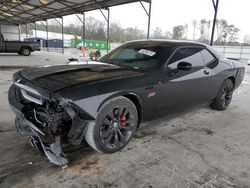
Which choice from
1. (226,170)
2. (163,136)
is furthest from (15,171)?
(226,170)

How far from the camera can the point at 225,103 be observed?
15.2 feet

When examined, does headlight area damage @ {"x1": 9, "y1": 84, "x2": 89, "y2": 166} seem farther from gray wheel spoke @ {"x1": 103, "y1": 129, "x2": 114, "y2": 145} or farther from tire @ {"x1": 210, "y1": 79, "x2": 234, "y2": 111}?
tire @ {"x1": 210, "y1": 79, "x2": 234, "y2": 111}

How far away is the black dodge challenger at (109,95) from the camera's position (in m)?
2.20

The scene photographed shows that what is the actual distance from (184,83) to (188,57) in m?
0.47

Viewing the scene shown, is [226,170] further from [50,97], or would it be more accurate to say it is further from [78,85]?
[50,97]

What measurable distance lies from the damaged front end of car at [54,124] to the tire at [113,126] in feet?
0.45

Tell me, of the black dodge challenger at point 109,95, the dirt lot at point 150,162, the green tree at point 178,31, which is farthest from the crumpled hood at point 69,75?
the green tree at point 178,31

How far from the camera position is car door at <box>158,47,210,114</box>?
3.05 metres

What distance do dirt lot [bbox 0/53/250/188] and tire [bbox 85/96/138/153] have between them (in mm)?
153

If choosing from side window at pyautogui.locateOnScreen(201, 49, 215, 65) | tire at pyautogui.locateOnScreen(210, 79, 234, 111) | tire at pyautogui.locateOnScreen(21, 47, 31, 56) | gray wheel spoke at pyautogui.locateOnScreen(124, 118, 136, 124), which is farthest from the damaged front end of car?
tire at pyautogui.locateOnScreen(21, 47, 31, 56)

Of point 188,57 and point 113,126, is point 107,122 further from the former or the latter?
point 188,57

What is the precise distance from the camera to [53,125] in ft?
7.12

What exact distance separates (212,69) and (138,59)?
59.0 inches

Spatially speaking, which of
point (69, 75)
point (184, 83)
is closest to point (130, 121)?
point (69, 75)
